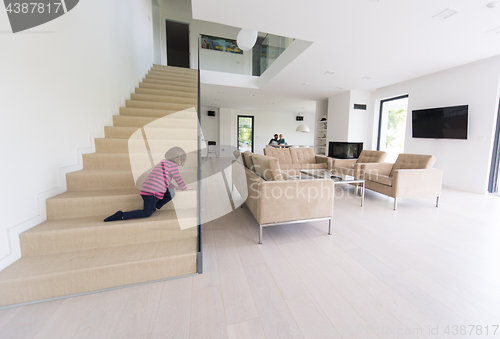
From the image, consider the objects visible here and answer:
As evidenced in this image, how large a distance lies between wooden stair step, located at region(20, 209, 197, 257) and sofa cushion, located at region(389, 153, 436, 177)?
13.5 ft

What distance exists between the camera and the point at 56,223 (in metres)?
1.83

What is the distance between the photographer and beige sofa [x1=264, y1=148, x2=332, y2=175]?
5508mm

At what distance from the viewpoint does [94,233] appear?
1.77 metres

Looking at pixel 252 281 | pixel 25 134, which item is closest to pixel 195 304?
pixel 252 281

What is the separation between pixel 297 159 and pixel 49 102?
16.3 feet

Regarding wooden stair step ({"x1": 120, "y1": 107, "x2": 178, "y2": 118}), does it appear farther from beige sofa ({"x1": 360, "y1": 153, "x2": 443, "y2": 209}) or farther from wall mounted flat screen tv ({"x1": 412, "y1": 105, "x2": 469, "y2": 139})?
wall mounted flat screen tv ({"x1": 412, "y1": 105, "x2": 469, "y2": 139})

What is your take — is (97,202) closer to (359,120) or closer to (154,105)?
(154,105)

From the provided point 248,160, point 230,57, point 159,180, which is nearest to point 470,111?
point 248,160

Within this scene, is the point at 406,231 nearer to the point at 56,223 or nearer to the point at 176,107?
→ the point at 56,223

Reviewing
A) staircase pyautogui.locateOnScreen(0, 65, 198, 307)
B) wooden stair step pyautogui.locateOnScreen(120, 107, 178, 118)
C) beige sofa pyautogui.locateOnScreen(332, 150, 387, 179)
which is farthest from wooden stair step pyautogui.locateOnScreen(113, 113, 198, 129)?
beige sofa pyautogui.locateOnScreen(332, 150, 387, 179)

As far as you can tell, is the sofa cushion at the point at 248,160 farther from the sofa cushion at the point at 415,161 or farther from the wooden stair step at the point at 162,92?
the sofa cushion at the point at 415,161

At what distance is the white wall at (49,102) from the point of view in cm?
157

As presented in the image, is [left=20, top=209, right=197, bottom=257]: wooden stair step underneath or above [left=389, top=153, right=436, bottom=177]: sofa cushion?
underneath

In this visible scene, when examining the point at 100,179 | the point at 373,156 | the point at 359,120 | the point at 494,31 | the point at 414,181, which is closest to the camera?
the point at 100,179
